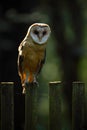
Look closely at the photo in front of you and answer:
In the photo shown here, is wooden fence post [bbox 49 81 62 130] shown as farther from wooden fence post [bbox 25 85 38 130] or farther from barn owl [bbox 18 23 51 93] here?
barn owl [bbox 18 23 51 93]

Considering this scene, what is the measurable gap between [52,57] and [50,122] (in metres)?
Answer: 11.7

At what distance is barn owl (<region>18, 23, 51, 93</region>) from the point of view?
5.01m

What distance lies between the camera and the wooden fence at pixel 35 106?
11.2 ft

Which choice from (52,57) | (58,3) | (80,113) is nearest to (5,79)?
(58,3)

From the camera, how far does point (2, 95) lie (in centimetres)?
342

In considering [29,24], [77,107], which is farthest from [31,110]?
[29,24]

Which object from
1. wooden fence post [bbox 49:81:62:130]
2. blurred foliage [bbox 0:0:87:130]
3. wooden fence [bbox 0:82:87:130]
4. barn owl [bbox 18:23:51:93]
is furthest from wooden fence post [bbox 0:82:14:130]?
blurred foliage [bbox 0:0:87:130]

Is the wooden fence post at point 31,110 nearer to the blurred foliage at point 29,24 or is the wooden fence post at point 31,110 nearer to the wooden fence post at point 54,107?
the wooden fence post at point 54,107

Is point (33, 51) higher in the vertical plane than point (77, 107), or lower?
higher

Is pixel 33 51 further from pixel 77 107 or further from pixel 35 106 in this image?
pixel 35 106

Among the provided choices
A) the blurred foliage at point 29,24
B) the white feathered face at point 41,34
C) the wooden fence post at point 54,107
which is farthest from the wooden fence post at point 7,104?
the blurred foliage at point 29,24

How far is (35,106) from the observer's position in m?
3.48

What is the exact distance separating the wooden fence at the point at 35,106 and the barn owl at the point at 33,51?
4.14 feet

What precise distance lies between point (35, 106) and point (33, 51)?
177 cm
